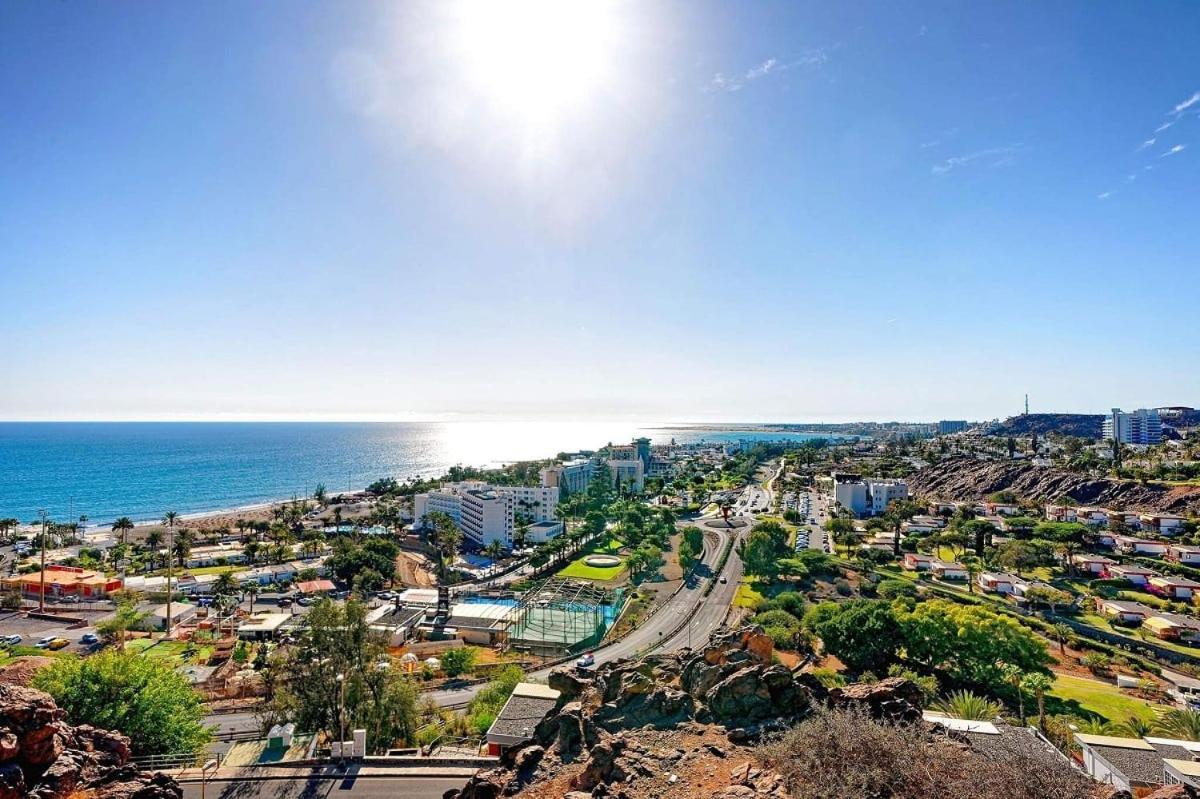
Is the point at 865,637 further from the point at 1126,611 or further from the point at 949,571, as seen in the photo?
the point at 949,571

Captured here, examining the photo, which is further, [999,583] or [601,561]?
[601,561]

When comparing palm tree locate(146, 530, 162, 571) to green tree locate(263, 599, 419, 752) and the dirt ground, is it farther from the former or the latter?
green tree locate(263, 599, 419, 752)

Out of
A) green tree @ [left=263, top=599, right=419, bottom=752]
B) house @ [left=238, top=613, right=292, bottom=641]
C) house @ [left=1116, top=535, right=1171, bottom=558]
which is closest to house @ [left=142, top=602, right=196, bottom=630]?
house @ [left=238, top=613, right=292, bottom=641]

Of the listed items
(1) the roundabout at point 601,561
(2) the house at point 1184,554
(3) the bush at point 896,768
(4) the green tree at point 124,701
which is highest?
(3) the bush at point 896,768

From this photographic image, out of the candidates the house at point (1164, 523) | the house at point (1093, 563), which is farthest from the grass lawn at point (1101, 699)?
the house at point (1164, 523)

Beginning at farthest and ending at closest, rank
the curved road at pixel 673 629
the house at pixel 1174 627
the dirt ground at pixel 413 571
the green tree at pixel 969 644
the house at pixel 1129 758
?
the dirt ground at pixel 413 571
the house at pixel 1174 627
the green tree at pixel 969 644
the curved road at pixel 673 629
the house at pixel 1129 758

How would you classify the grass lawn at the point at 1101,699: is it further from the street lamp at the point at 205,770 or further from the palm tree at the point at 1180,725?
the street lamp at the point at 205,770

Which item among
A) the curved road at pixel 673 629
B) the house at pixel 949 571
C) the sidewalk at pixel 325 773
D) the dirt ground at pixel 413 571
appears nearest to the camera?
the sidewalk at pixel 325 773

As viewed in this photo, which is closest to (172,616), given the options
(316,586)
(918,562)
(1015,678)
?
(316,586)
